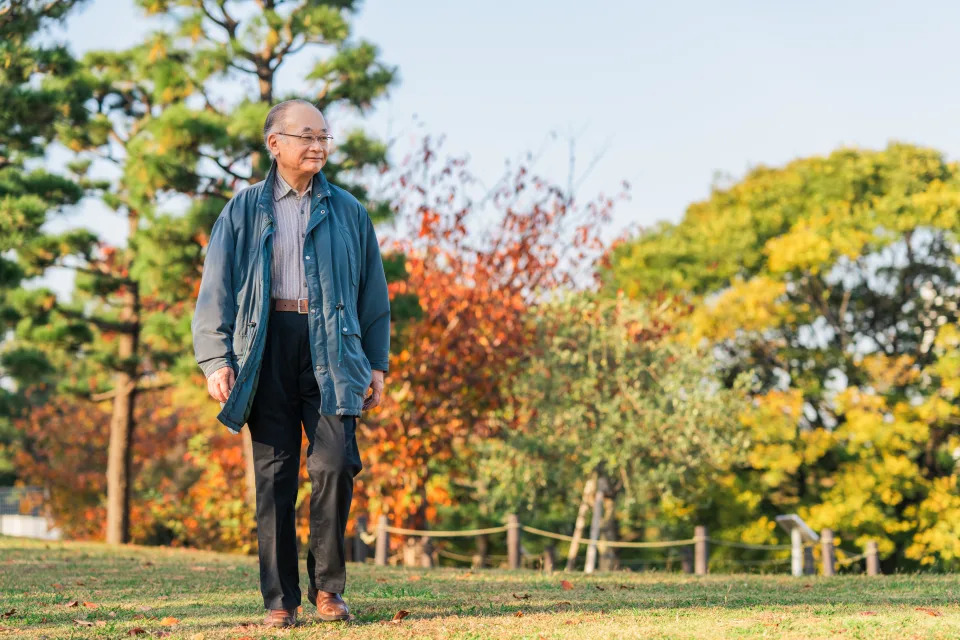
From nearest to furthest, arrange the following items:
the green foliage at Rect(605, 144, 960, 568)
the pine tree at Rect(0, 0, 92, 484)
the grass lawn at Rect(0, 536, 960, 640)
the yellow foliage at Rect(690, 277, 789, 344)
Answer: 1. the grass lawn at Rect(0, 536, 960, 640)
2. the pine tree at Rect(0, 0, 92, 484)
3. the green foliage at Rect(605, 144, 960, 568)
4. the yellow foliage at Rect(690, 277, 789, 344)

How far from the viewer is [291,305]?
378cm

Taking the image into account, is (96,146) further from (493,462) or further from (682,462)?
(682,462)

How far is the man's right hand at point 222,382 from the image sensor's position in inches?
143

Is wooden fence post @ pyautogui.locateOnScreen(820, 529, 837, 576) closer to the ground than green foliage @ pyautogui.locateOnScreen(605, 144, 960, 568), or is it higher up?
closer to the ground

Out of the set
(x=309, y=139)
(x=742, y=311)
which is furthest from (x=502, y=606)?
(x=742, y=311)

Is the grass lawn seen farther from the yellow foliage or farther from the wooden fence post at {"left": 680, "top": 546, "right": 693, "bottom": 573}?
the yellow foliage

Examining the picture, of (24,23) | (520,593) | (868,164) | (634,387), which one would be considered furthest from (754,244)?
(520,593)

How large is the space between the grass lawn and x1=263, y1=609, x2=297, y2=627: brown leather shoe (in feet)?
0.13

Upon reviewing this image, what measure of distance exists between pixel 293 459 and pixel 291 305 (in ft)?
1.77

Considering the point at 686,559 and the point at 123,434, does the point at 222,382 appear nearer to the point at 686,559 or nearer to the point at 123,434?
the point at 686,559

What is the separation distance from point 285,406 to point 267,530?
1.42 feet

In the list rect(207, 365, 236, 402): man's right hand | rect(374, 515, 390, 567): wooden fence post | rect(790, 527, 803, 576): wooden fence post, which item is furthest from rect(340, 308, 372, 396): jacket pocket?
rect(374, 515, 390, 567): wooden fence post

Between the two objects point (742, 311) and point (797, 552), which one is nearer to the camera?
point (797, 552)

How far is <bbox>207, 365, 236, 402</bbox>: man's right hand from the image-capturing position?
3.64 metres
